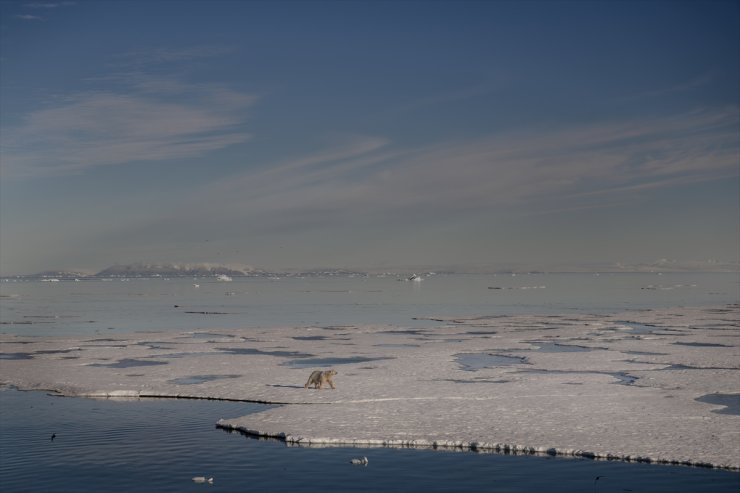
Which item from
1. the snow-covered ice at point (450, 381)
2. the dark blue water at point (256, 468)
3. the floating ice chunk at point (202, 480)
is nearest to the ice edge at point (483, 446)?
the snow-covered ice at point (450, 381)

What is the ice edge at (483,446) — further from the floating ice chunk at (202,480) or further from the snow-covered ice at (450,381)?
the floating ice chunk at (202,480)

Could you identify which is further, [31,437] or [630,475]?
[31,437]

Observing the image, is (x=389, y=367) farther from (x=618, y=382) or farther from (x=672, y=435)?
(x=672, y=435)

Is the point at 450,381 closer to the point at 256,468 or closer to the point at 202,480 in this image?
the point at 256,468

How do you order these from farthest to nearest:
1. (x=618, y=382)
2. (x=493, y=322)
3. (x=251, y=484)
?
(x=493, y=322) → (x=618, y=382) → (x=251, y=484)

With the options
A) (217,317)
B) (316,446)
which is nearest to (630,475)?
(316,446)

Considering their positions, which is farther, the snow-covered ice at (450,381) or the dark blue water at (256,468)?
the snow-covered ice at (450,381)

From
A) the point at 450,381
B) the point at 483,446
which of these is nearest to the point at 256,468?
the point at 483,446
